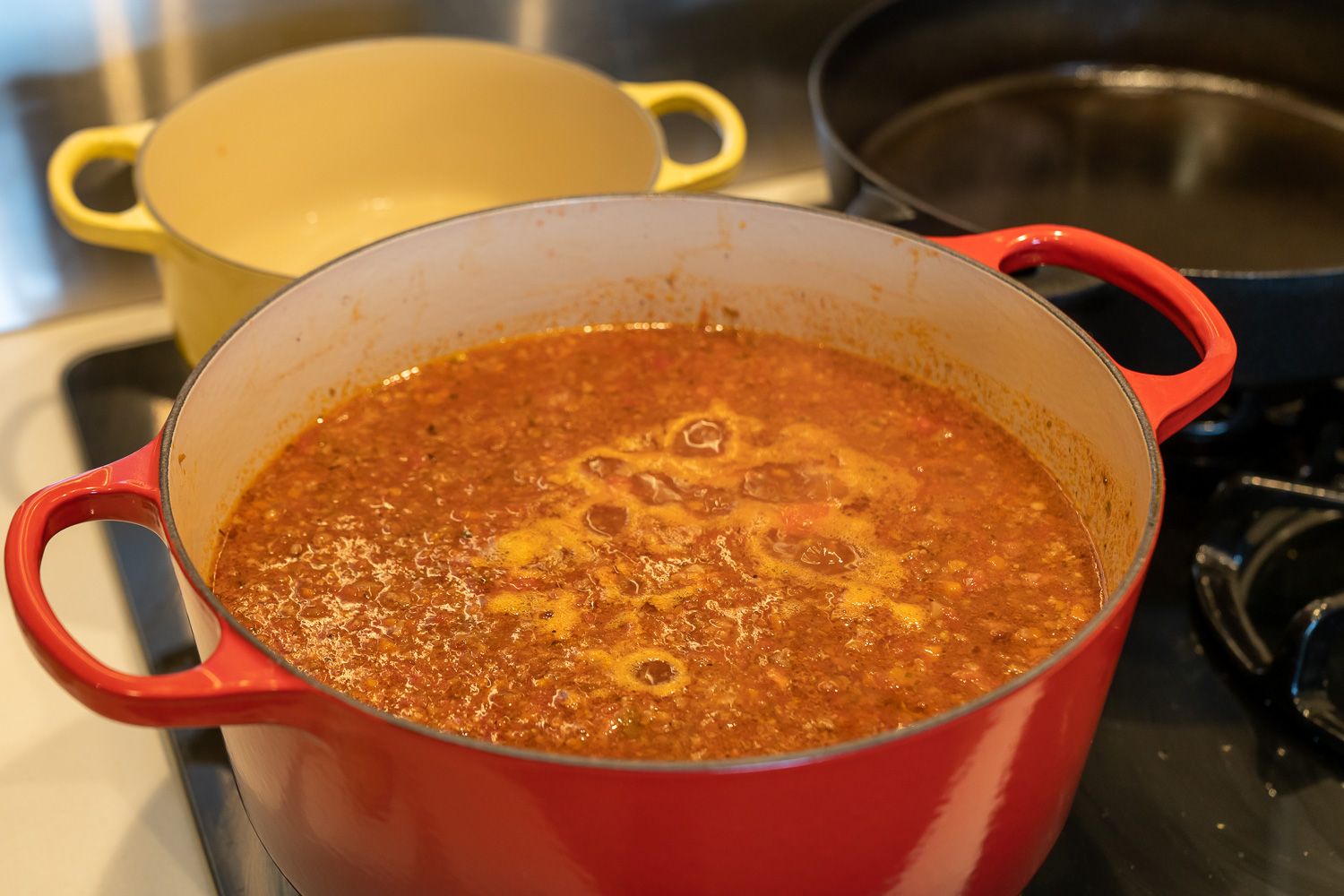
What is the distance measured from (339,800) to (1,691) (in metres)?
0.50

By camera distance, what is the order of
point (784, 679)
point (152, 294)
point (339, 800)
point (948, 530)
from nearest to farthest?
point (339, 800), point (784, 679), point (948, 530), point (152, 294)

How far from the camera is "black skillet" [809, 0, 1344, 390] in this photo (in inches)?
52.7

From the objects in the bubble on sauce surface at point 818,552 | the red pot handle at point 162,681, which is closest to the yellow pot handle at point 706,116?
the bubble on sauce surface at point 818,552

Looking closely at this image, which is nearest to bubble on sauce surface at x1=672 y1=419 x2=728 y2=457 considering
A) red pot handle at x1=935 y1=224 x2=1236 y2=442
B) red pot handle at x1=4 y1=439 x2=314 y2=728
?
red pot handle at x1=935 y1=224 x2=1236 y2=442

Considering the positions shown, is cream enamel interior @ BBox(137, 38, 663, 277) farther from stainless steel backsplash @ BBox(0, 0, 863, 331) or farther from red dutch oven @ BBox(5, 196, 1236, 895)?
red dutch oven @ BBox(5, 196, 1236, 895)

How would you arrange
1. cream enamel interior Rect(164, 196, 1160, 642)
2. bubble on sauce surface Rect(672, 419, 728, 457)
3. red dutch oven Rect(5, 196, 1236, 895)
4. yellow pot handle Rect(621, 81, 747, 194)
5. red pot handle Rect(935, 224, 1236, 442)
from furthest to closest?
yellow pot handle Rect(621, 81, 747, 194), bubble on sauce surface Rect(672, 419, 728, 457), cream enamel interior Rect(164, 196, 1160, 642), red pot handle Rect(935, 224, 1236, 442), red dutch oven Rect(5, 196, 1236, 895)

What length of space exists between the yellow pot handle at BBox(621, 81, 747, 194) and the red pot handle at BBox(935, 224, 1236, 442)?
0.29 metres

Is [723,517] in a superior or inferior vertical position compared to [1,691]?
superior

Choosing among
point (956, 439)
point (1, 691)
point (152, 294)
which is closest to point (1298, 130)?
point (956, 439)

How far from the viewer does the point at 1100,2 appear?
5.07ft

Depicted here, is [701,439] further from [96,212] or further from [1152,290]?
[96,212]

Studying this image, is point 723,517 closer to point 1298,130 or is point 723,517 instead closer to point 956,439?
point 956,439

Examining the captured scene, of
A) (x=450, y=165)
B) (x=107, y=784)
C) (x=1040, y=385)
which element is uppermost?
(x=1040, y=385)

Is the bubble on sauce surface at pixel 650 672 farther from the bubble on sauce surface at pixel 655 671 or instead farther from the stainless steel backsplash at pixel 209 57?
the stainless steel backsplash at pixel 209 57
